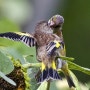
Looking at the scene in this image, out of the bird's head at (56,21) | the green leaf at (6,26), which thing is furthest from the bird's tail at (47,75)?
the green leaf at (6,26)

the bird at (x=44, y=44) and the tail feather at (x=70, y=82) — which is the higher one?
the bird at (x=44, y=44)

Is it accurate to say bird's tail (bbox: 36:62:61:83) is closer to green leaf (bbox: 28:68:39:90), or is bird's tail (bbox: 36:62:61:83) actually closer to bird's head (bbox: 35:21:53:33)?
green leaf (bbox: 28:68:39:90)

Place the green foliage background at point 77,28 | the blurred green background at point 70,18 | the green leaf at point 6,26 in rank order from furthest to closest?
the green foliage background at point 77,28, the blurred green background at point 70,18, the green leaf at point 6,26

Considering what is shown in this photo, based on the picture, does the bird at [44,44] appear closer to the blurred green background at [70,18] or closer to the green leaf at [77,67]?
the green leaf at [77,67]

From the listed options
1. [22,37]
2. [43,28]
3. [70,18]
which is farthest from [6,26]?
[70,18]

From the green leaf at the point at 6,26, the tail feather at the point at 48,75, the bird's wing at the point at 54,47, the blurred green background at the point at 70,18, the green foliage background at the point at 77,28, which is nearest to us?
the tail feather at the point at 48,75

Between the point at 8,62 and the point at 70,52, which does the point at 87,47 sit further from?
the point at 8,62

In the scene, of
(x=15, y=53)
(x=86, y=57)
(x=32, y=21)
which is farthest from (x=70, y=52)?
(x=15, y=53)

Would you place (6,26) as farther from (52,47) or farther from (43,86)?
(43,86)
